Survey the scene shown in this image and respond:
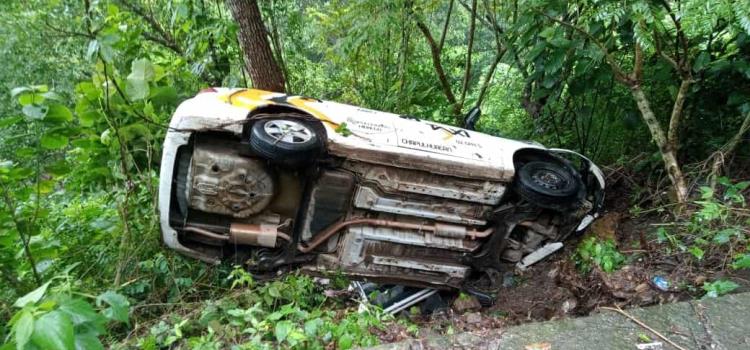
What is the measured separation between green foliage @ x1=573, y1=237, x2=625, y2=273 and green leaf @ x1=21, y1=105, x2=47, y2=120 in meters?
3.56

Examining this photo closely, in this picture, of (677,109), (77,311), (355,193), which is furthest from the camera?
(677,109)

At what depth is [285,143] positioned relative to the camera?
286cm

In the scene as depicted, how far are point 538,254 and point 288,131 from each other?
2.20 metres

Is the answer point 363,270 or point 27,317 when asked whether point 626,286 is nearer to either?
point 363,270

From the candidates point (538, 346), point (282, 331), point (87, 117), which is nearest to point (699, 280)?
point (538, 346)

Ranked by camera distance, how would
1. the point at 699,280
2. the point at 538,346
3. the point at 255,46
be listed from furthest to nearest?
1. the point at 255,46
2. the point at 699,280
3. the point at 538,346

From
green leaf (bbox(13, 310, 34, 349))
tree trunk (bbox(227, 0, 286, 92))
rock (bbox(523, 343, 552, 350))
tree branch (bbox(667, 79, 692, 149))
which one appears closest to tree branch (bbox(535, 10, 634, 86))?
tree branch (bbox(667, 79, 692, 149))

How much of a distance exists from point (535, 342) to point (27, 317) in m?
1.53

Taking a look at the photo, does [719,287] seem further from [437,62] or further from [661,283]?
[437,62]

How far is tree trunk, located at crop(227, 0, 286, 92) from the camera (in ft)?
17.1

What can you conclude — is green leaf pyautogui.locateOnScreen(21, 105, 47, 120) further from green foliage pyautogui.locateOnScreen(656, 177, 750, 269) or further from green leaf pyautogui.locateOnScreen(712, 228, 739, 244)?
green leaf pyautogui.locateOnScreen(712, 228, 739, 244)

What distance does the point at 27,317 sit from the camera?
1.29 meters

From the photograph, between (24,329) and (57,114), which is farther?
(57,114)

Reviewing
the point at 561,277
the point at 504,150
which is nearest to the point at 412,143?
the point at 504,150
